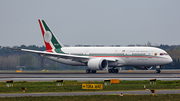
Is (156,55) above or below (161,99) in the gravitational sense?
above

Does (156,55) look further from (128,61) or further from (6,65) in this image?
(6,65)

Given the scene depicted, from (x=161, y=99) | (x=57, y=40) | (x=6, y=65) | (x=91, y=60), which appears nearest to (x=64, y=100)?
(x=161, y=99)

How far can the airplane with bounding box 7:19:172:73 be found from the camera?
58.3 meters

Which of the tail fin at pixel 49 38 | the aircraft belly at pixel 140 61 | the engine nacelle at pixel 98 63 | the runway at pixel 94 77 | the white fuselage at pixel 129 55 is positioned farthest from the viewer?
the tail fin at pixel 49 38

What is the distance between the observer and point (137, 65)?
6062 cm

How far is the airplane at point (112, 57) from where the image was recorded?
58.3 metres

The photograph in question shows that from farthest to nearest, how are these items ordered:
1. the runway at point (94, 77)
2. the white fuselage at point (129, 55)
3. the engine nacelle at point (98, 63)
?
the engine nacelle at point (98, 63)
the white fuselage at point (129, 55)
the runway at point (94, 77)

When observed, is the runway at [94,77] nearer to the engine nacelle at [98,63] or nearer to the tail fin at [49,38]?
the engine nacelle at [98,63]

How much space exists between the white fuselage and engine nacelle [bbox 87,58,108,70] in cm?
140

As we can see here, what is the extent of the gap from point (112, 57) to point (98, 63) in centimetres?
430

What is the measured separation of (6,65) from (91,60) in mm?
37164

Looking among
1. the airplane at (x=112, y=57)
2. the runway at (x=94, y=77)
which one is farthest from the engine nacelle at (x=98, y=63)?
the runway at (x=94, y=77)

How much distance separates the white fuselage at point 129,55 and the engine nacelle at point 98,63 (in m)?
1.40

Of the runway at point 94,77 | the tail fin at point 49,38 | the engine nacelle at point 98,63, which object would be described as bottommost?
the runway at point 94,77
